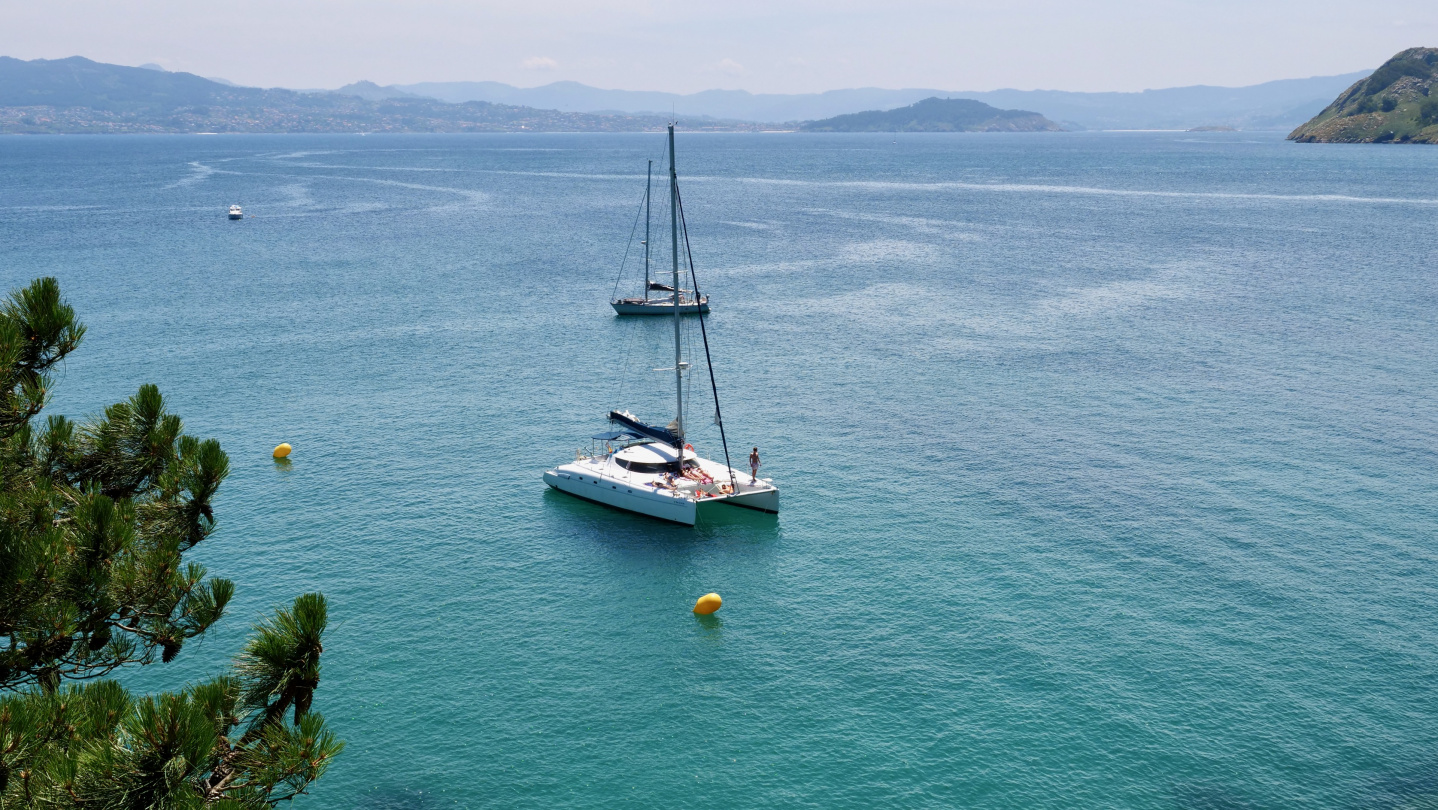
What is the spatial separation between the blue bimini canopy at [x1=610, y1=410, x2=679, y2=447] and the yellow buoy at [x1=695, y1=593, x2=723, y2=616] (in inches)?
563

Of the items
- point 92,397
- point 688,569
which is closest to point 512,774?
point 688,569

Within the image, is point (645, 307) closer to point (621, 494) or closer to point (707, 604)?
point (621, 494)

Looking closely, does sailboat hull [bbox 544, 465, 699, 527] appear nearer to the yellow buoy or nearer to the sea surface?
the sea surface

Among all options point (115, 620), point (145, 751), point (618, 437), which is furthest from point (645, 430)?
point (145, 751)

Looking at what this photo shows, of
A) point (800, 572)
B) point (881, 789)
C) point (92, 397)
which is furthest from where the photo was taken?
point (92, 397)

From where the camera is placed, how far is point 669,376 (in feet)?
276

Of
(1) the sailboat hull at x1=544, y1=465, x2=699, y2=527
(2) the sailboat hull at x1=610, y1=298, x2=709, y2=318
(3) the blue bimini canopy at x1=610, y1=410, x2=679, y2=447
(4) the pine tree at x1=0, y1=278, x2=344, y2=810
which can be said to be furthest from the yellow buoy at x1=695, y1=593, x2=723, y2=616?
(2) the sailboat hull at x1=610, y1=298, x2=709, y2=318

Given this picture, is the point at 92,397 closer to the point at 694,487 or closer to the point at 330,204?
the point at 694,487

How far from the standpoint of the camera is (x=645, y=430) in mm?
60688

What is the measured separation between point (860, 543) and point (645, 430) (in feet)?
51.2

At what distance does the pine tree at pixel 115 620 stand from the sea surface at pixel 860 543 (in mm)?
16402

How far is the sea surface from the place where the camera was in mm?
35719

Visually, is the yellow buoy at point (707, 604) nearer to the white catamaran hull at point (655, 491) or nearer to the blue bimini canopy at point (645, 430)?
the white catamaran hull at point (655, 491)

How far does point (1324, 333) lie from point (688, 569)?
69.8m
